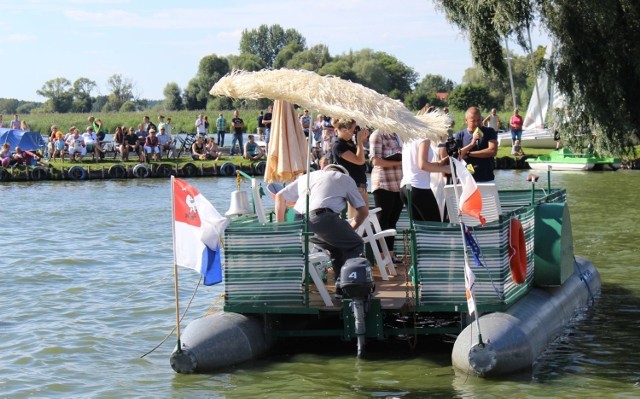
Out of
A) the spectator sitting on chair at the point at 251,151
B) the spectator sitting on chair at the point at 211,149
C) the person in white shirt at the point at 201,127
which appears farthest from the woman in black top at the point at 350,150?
the person in white shirt at the point at 201,127

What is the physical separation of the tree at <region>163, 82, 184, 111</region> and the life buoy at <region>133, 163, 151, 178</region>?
9013 cm

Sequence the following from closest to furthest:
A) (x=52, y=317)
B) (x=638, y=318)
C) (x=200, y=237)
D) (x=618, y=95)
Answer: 1. (x=200, y=237)
2. (x=638, y=318)
3. (x=52, y=317)
4. (x=618, y=95)

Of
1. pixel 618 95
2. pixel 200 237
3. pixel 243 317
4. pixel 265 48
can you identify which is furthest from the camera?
pixel 265 48

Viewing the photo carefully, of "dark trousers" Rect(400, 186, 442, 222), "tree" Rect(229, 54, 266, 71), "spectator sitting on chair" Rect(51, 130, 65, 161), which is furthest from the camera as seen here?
"tree" Rect(229, 54, 266, 71)

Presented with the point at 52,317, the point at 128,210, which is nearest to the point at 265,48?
the point at 128,210

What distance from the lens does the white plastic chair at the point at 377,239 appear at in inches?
485

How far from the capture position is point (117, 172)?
131 feet

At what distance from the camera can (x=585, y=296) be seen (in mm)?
13859

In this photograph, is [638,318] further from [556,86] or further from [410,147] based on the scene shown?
[556,86]

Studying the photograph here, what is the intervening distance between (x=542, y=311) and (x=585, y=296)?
101 inches

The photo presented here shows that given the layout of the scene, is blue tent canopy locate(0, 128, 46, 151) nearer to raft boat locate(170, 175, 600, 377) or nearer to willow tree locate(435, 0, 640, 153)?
willow tree locate(435, 0, 640, 153)

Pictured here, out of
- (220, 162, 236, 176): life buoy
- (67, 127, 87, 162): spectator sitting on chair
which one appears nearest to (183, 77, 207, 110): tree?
(67, 127, 87, 162): spectator sitting on chair

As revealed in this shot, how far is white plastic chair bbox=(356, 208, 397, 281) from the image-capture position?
12320 millimetres

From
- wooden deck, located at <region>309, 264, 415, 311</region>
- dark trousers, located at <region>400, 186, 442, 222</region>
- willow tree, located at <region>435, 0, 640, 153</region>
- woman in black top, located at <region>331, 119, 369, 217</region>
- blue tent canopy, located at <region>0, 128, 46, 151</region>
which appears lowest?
wooden deck, located at <region>309, 264, 415, 311</region>
